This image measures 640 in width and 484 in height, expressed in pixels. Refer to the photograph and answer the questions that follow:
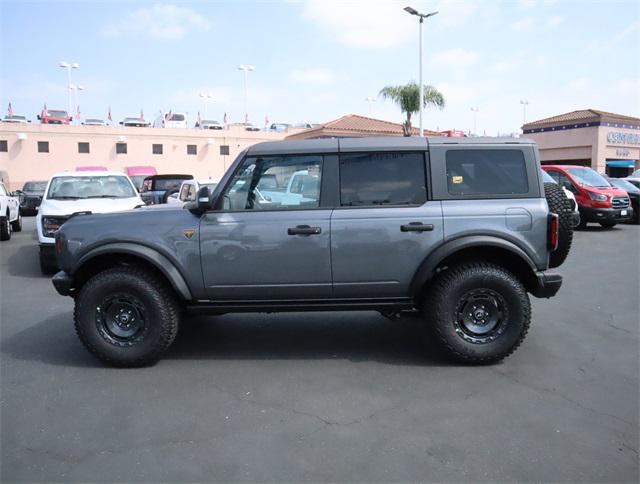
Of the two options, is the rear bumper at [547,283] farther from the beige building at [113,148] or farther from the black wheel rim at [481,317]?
the beige building at [113,148]

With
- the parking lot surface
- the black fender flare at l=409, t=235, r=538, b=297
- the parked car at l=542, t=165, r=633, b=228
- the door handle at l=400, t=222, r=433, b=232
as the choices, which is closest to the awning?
the parked car at l=542, t=165, r=633, b=228

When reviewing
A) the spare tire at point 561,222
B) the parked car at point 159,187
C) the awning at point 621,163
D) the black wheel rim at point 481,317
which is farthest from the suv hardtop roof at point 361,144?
the awning at point 621,163

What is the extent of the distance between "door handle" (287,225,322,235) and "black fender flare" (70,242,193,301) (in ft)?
3.36

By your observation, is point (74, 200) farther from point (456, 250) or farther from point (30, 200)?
point (30, 200)

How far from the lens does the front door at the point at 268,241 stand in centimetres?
458

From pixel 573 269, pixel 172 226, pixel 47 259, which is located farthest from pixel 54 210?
pixel 573 269

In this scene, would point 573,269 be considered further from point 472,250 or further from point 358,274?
point 358,274

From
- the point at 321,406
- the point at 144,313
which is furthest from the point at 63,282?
the point at 321,406

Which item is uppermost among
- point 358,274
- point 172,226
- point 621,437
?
point 172,226

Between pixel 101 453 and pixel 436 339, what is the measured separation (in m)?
2.73

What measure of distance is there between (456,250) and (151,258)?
254 centimetres

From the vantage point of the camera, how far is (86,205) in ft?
31.4

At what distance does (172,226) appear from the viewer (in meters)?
4.65

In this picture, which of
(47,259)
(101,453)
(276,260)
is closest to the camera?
(101,453)
